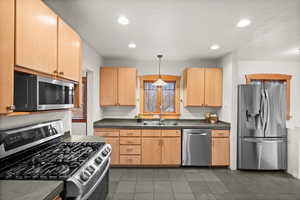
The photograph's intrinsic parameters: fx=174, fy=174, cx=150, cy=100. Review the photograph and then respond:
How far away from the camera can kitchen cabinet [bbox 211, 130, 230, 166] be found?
3.70m

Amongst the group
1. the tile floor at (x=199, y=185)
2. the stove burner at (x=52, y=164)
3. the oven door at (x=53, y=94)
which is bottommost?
the tile floor at (x=199, y=185)

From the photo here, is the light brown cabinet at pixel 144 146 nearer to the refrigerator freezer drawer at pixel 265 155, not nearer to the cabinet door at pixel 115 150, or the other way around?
the cabinet door at pixel 115 150

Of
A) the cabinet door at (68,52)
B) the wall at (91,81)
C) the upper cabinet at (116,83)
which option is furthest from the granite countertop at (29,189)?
the upper cabinet at (116,83)

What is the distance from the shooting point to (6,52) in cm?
109

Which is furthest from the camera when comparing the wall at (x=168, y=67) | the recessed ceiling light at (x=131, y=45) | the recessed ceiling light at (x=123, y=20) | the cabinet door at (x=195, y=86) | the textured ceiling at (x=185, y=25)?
the wall at (x=168, y=67)

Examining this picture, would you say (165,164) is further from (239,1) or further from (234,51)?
(239,1)

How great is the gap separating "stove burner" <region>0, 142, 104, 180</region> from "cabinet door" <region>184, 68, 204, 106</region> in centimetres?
271

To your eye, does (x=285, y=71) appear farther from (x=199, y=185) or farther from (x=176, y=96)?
(x=199, y=185)

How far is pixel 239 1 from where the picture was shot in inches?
71.9

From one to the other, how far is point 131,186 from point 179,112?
221cm

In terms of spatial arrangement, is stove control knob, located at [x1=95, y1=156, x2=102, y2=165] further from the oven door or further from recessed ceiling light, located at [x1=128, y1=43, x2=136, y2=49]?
recessed ceiling light, located at [x1=128, y1=43, x2=136, y2=49]

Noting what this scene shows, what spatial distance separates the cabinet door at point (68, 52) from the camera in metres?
1.76

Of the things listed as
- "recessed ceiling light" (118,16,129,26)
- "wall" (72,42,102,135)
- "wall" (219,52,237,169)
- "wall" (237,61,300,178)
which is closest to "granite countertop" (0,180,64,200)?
"recessed ceiling light" (118,16,129,26)

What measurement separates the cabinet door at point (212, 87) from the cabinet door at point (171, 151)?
1234mm
